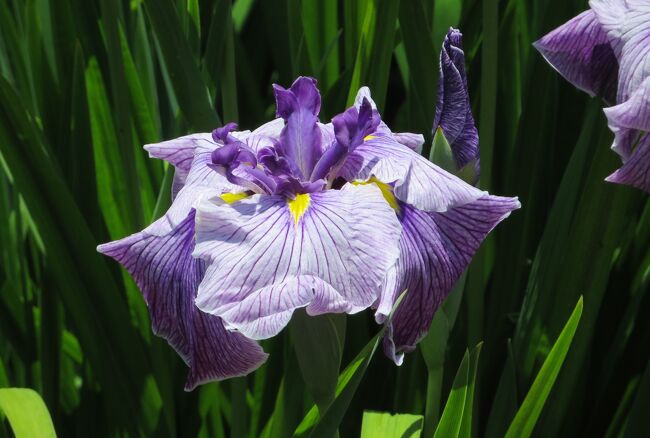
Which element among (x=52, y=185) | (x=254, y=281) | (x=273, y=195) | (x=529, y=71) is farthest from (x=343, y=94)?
(x=254, y=281)

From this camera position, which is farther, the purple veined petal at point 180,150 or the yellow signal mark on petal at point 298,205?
the purple veined petal at point 180,150

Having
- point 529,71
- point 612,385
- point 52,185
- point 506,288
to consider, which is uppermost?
point 529,71

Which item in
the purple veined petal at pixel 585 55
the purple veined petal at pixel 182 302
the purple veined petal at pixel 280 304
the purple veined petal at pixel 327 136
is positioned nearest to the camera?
the purple veined petal at pixel 280 304

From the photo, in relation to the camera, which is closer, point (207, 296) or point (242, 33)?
point (207, 296)

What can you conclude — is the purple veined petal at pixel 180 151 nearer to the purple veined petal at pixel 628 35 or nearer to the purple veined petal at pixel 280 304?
the purple veined petal at pixel 280 304

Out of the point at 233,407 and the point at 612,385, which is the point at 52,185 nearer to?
the point at 233,407

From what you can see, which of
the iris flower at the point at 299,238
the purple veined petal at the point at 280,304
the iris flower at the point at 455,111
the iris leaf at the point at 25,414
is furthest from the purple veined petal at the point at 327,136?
the iris leaf at the point at 25,414
